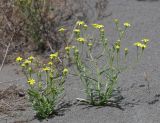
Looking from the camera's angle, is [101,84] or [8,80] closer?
[101,84]

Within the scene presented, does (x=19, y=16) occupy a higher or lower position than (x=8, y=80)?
higher

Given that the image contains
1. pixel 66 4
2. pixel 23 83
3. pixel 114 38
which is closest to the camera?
pixel 23 83

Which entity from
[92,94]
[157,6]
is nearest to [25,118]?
[92,94]

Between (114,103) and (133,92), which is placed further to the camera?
(133,92)

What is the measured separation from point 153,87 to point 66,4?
10.9 feet

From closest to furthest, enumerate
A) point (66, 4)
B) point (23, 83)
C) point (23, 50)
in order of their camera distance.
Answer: point (23, 83)
point (23, 50)
point (66, 4)

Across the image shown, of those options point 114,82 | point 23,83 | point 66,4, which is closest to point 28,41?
point 66,4

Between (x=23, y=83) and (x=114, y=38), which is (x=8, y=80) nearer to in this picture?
(x=23, y=83)

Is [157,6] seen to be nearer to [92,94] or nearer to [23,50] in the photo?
[23,50]

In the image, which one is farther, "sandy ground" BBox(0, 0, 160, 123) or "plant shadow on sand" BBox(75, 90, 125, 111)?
"plant shadow on sand" BBox(75, 90, 125, 111)

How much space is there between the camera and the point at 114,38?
6238 mm

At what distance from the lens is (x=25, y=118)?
4.40m

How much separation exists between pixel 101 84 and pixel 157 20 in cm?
221

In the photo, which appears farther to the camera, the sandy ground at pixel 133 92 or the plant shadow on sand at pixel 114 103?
the plant shadow on sand at pixel 114 103
